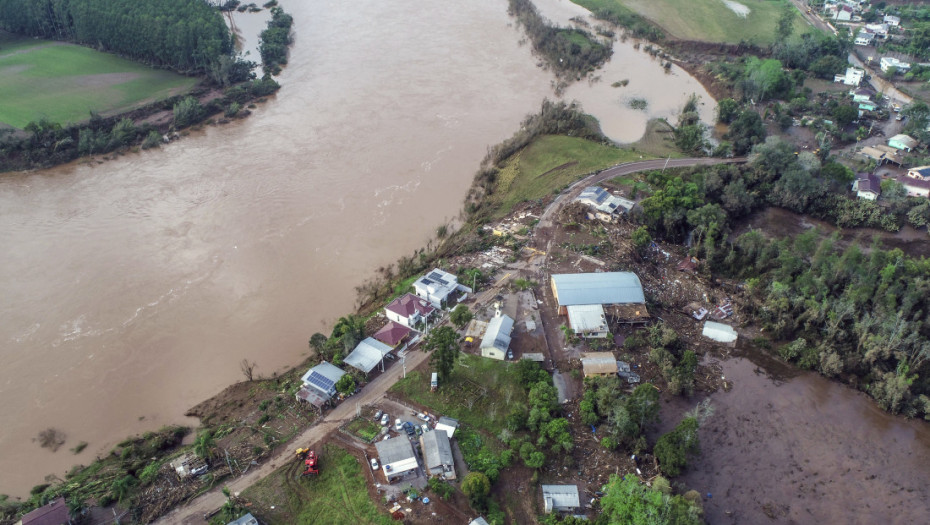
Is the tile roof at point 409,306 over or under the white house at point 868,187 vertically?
over

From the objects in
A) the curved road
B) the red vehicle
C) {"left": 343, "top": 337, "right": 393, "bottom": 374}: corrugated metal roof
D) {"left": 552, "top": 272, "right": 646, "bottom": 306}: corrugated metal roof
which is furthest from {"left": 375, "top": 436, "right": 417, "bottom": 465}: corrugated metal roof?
{"left": 552, "top": 272, "right": 646, "bottom": 306}: corrugated metal roof

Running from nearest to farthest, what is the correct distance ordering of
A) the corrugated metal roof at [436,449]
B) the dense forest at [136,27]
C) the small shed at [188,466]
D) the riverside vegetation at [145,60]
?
1. the small shed at [188,466]
2. the corrugated metal roof at [436,449]
3. the riverside vegetation at [145,60]
4. the dense forest at [136,27]

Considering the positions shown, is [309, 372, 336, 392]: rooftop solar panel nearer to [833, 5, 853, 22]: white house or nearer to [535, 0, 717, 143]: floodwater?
[535, 0, 717, 143]: floodwater

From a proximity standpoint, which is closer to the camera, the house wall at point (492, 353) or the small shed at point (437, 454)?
the small shed at point (437, 454)

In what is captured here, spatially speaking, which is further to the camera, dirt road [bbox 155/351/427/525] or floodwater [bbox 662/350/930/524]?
floodwater [bbox 662/350/930/524]

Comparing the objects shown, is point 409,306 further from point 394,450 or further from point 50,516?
point 50,516

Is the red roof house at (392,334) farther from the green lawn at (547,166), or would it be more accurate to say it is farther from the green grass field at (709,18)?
the green grass field at (709,18)

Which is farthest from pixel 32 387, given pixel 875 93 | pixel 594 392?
pixel 875 93

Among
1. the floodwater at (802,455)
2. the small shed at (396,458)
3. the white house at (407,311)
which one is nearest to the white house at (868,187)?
the floodwater at (802,455)
